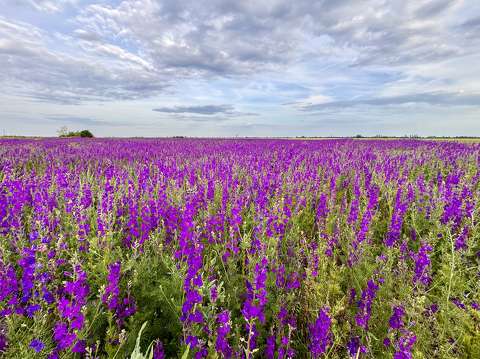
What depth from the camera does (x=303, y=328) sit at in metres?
2.02

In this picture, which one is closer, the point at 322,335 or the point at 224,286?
the point at 322,335

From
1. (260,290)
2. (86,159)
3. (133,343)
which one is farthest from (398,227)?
(86,159)

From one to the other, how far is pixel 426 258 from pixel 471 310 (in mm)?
368

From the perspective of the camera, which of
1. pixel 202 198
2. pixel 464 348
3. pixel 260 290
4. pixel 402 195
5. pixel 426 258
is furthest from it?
pixel 402 195

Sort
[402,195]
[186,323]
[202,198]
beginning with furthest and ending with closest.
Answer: [402,195] < [202,198] < [186,323]

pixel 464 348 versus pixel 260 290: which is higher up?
pixel 260 290

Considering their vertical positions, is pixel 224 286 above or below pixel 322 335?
below

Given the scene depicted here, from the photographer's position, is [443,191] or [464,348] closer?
[464,348]

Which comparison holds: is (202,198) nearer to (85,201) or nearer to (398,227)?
(85,201)

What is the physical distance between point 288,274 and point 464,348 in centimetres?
117

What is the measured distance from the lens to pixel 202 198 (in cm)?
358

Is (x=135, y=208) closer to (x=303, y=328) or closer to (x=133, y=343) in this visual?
(x=133, y=343)

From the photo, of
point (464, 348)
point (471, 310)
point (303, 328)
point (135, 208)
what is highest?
point (135, 208)

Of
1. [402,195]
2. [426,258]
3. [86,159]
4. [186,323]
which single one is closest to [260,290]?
[186,323]
